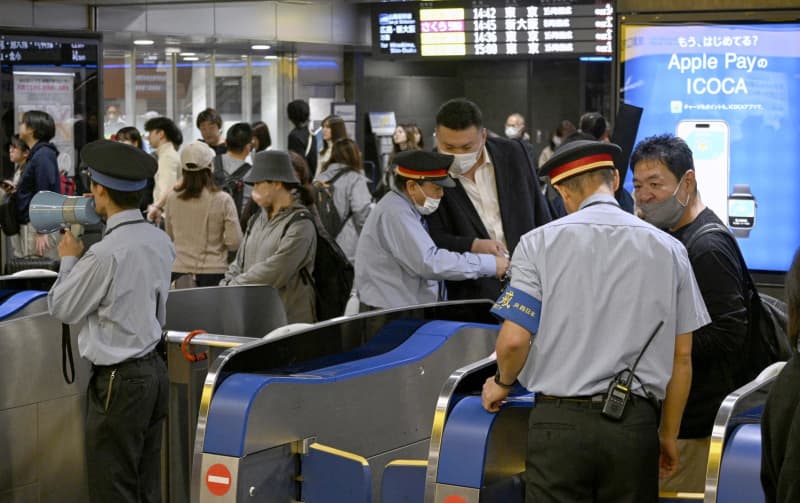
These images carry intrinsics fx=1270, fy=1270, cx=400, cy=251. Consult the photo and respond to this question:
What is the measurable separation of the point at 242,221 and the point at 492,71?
460 inches

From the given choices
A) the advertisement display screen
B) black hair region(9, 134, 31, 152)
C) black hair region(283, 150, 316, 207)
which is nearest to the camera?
the advertisement display screen

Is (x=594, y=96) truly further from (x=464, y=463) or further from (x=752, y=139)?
(x=464, y=463)

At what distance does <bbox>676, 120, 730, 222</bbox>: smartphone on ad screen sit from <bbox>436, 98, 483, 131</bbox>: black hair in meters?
1.04

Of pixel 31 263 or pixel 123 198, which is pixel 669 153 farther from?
pixel 31 263

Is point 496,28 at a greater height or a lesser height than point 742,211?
greater

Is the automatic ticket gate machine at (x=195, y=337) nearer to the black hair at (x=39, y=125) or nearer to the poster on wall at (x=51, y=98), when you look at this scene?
the black hair at (x=39, y=125)

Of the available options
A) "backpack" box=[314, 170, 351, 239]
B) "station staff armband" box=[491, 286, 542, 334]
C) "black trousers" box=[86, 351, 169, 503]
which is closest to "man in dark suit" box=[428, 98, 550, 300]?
"black trousers" box=[86, 351, 169, 503]

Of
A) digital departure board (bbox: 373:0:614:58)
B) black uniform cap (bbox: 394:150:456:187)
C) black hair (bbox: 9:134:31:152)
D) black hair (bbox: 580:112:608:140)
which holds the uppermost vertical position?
digital departure board (bbox: 373:0:614:58)

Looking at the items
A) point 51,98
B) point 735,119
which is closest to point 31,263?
point 51,98

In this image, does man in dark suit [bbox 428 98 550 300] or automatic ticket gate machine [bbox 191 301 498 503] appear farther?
man in dark suit [bbox 428 98 550 300]

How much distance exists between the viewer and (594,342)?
3117mm

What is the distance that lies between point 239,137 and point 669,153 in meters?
4.86

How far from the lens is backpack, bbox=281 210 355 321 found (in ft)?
20.0

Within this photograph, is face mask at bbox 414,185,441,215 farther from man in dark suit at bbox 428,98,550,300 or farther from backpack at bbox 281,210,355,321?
backpack at bbox 281,210,355,321
